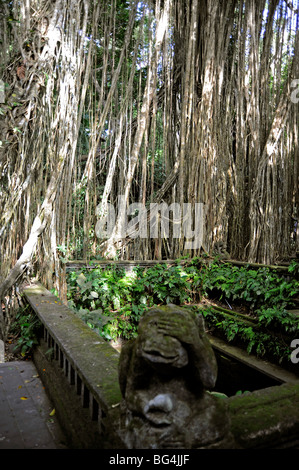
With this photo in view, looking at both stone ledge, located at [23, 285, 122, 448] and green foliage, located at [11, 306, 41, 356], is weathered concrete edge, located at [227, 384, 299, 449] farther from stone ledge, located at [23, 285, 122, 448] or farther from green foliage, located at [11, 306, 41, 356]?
green foliage, located at [11, 306, 41, 356]

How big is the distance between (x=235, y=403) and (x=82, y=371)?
72 centimetres

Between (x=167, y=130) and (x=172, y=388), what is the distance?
5.68 metres

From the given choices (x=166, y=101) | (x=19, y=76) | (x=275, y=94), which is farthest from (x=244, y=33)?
(x=19, y=76)

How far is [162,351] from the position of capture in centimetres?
100

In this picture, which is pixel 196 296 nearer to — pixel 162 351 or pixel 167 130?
pixel 167 130

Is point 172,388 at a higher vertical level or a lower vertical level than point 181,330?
lower

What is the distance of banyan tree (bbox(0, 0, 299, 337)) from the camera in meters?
3.51

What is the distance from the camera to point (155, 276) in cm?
494

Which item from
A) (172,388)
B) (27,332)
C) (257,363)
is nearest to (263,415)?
(172,388)

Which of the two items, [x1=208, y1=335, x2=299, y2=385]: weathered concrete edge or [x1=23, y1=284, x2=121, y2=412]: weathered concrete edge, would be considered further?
[x1=208, y1=335, x2=299, y2=385]: weathered concrete edge

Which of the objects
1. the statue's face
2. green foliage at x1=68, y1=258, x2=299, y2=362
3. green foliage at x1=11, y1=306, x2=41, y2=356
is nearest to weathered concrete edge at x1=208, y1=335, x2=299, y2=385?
green foliage at x1=68, y1=258, x2=299, y2=362

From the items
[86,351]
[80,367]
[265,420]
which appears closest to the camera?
[265,420]

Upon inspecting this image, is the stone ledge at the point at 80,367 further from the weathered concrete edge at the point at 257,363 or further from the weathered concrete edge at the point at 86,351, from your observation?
the weathered concrete edge at the point at 257,363

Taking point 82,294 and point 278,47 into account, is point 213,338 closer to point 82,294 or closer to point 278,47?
point 82,294
